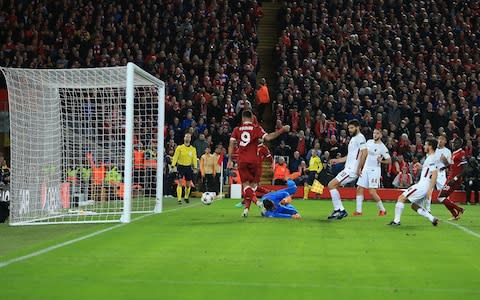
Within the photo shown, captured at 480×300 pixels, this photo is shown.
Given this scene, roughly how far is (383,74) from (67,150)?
17.3 metres

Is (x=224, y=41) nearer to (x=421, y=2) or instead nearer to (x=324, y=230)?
(x=421, y=2)

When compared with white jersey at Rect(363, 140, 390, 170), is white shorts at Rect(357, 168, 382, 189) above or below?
below

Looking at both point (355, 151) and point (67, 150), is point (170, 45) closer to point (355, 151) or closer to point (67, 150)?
point (67, 150)

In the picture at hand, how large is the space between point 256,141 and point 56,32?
1865 centimetres

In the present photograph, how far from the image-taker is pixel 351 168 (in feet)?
57.0

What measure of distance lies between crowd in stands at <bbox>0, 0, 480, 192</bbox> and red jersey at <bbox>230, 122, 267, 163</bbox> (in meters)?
10.7

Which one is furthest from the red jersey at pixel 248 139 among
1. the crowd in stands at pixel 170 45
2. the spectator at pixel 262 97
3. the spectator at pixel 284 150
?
the spectator at pixel 262 97

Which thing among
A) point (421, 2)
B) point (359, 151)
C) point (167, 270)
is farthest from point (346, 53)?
point (167, 270)

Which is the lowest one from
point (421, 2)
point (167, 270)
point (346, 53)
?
point (167, 270)

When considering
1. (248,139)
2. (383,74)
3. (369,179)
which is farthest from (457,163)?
(383,74)

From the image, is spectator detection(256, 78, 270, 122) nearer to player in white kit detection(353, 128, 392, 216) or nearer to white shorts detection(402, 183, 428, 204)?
player in white kit detection(353, 128, 392, 216)

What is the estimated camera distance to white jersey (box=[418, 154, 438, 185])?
1518cm

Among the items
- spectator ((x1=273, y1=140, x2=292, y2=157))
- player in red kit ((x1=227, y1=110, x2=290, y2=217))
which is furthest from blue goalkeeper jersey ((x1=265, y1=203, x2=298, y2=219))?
spectator ((x1=273, y1=140, x2=292, y2=157))

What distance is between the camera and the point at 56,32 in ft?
108
